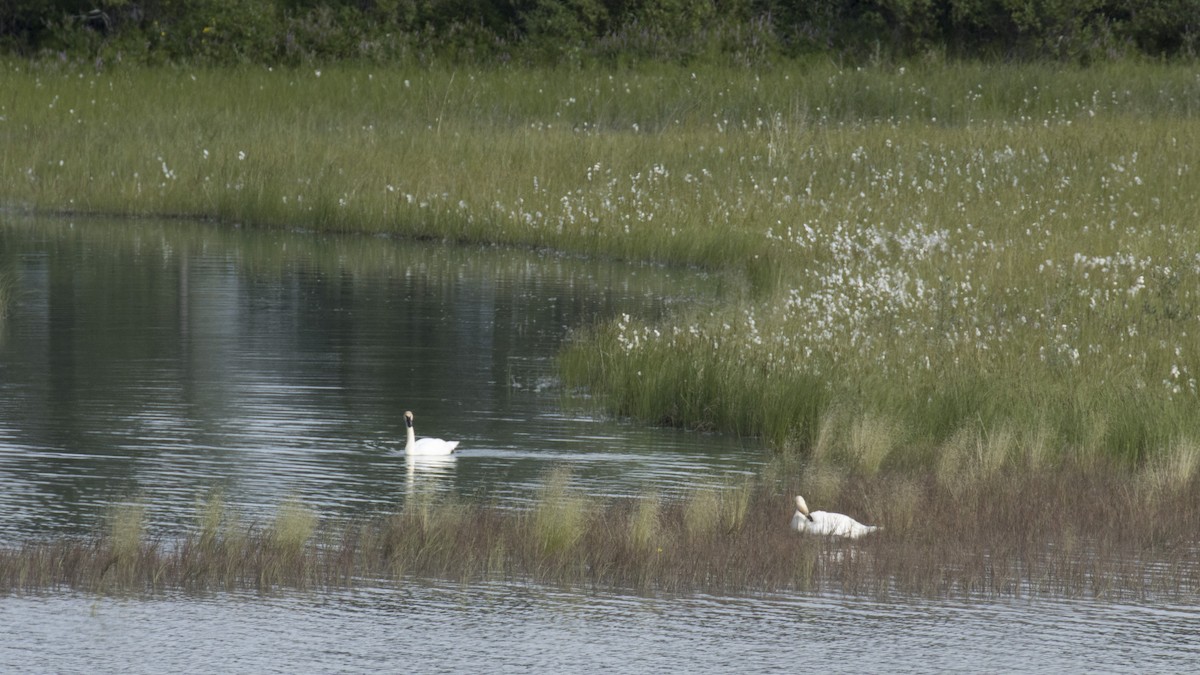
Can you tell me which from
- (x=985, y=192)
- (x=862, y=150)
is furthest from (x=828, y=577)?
(x=862, y=150)

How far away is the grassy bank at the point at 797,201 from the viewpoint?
1372cm

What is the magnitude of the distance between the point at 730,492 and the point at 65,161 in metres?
21.3

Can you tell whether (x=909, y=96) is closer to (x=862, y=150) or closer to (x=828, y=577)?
(x=862, y=150)

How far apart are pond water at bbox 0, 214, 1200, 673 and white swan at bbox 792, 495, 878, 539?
0.90 m

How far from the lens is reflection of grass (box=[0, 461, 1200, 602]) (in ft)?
31.0

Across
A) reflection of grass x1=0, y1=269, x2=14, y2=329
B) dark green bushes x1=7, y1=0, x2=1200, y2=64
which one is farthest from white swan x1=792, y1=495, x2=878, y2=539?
dark green bushes x1=7, y1=0, x2=1200, y2=64

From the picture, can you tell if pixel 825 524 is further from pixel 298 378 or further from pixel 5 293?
pixel 5 293

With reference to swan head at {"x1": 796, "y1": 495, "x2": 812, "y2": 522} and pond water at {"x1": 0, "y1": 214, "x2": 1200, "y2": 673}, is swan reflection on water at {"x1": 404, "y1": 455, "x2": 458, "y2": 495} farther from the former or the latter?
swan head at {"x1": 796, "y1": 495, "x2": 812, "y2": 522}

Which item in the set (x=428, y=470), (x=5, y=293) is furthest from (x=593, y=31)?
(x=428, y=470)

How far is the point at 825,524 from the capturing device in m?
10.2

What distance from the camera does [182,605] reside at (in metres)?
8.98

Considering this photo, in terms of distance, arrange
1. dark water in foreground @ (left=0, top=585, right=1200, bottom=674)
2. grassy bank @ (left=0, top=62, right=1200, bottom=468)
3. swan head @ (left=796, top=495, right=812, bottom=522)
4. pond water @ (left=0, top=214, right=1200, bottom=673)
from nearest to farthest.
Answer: dark water in foreground @ (left=0, top=585, right=1200, bottom=674) < pond water @ (left=0, top=214, right=1200, bottom=673) < swan head @ (left=796, top=495, right=812, bottom=522) < grassy bank @ (left=0, top=62, right=1200, bottom=468)

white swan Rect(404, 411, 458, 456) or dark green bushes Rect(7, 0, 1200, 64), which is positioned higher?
dark green bushes Rect(7, 0, 1200, 64)

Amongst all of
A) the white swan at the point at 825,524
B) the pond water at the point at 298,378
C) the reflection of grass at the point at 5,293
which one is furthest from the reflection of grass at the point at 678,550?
the reflection of grass at the point at 5,293
